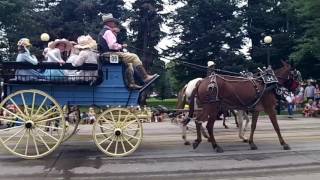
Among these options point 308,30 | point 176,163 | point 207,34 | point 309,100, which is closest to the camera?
point 176,163

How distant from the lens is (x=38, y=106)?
465 inches

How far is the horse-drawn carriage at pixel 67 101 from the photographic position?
448 inches

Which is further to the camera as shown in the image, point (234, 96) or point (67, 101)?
point (234, 96)

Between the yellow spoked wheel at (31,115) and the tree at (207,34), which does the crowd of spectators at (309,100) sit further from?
the yellow spoked wheel at (31,115)

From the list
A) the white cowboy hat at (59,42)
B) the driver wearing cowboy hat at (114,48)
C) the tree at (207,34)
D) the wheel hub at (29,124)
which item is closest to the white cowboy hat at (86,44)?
the driver wearing cowboy hat at (114,48)

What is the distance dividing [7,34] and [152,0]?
1237 cm

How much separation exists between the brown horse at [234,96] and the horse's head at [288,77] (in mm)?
177

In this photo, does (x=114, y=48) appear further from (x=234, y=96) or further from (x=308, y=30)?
(x=308, y=30)

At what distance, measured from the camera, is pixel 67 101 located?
39.3 ft

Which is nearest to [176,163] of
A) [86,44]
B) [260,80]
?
[86,44]

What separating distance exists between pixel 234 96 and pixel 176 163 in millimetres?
2985

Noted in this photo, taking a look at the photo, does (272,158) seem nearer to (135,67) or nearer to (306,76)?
(135,67)

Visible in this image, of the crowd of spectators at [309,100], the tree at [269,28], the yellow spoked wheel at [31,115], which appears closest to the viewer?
the yellow spoked wheel at [31,115]

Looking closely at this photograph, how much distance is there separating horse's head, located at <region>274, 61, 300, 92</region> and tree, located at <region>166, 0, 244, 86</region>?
84.1ft
